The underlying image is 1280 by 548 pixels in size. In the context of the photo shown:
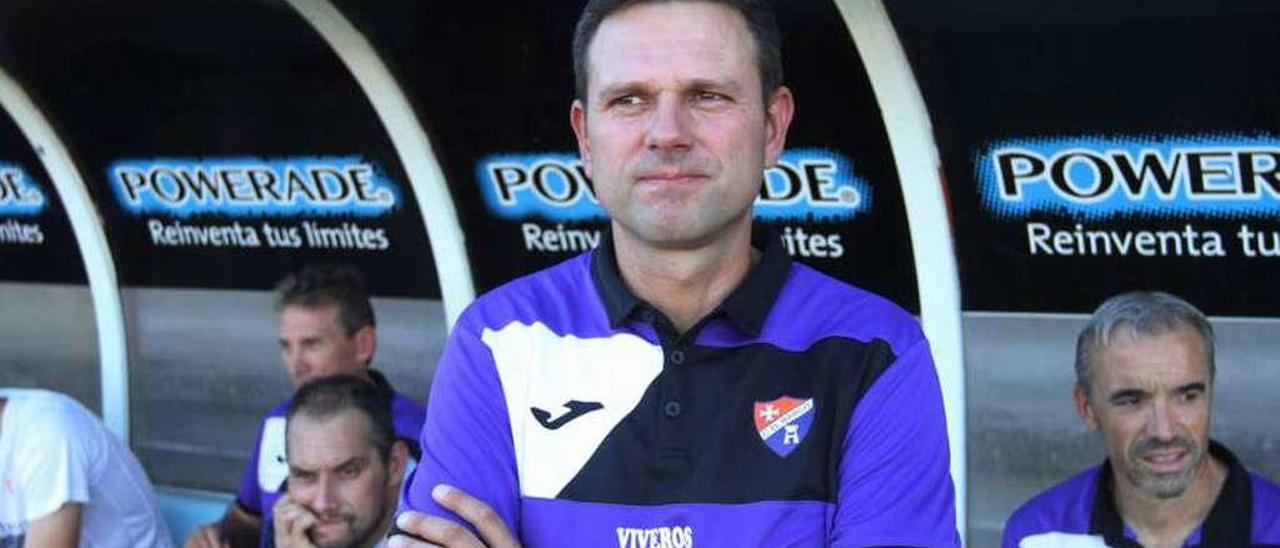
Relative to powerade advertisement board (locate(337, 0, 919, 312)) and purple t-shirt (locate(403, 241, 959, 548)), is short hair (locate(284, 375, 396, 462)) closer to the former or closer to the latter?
powerade advertisement board (locate(337, 0, 919, 312))

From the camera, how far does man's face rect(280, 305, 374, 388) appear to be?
153 inches

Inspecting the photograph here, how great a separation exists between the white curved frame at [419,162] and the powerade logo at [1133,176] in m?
1.45

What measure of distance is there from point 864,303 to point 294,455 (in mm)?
1866

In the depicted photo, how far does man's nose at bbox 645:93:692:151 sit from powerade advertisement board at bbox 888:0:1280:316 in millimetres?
1726

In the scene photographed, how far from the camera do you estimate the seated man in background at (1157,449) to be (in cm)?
259

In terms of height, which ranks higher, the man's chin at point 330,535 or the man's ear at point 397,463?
the man's ear at point 397,463

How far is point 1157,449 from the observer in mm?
2594

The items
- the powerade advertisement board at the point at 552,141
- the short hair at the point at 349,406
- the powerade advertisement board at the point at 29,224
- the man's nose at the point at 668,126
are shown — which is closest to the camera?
the man's nose at the point at 668,126

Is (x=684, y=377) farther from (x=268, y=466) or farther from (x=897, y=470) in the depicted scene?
(x=268, y=466)

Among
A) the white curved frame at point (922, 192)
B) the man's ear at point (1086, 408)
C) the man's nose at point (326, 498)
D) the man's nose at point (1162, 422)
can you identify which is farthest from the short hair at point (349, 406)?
the man's nose at point (1162, 422)

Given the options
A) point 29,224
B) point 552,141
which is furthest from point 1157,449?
point 29,224

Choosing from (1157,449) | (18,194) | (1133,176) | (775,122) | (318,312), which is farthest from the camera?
(18,194)

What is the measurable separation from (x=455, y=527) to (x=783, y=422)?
33cm

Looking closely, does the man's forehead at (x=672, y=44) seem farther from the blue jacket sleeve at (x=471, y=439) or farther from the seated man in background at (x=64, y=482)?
the seated man in background at (x=64, y=482)
